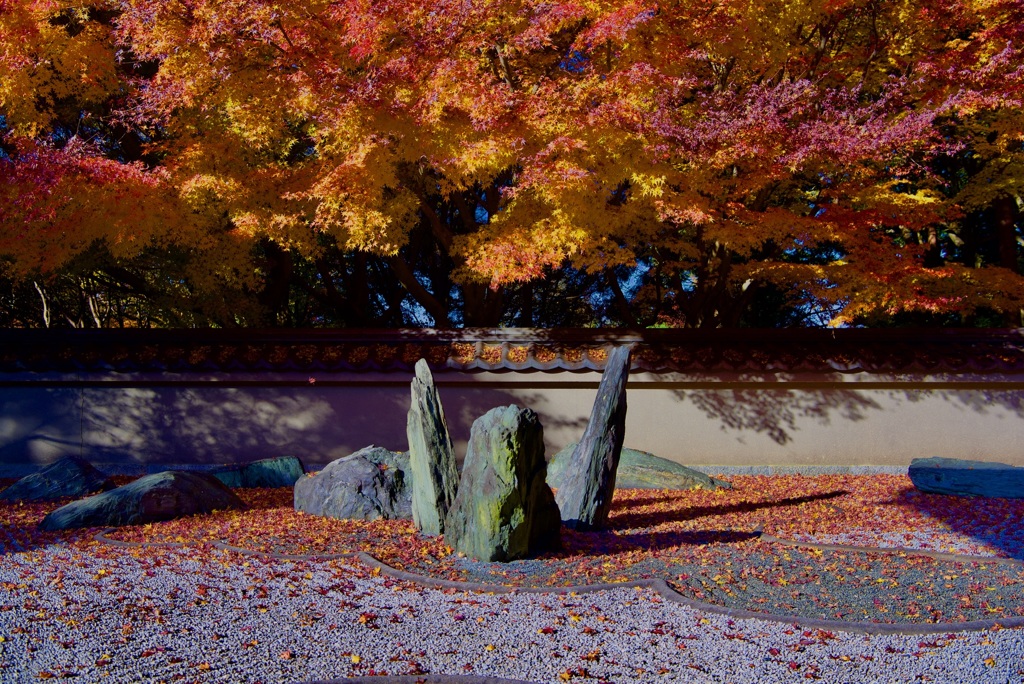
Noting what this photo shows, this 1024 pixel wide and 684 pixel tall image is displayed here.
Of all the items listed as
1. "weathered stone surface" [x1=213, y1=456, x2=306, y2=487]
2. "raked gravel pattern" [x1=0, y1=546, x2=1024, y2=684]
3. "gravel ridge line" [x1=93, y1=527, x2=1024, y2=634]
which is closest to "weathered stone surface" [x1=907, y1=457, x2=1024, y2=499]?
"gravel ridge line" [x1=93, y1=527, x2=1024, y2=634]

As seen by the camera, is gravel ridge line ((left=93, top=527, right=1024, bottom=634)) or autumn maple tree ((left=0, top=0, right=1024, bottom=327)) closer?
gravel ridge line ((left=93, top=527, right=1024, bottom=634))

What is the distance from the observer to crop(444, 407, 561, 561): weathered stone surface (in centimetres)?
551

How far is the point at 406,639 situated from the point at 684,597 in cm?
162

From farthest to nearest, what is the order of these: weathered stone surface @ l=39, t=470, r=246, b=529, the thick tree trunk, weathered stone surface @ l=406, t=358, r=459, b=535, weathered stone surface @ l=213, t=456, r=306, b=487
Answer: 1. the thick tree trunk
2. weathered stone surface @ l=213, t=456, r=306, b=487
3. weathered stone surface @ l=39, t=470, r=246, b=529
4. weathered stone surface @ l=406, t=358, r=459, b=535

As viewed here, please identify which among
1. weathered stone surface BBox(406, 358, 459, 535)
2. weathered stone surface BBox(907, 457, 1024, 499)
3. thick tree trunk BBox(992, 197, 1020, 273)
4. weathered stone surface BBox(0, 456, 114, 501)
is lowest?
weathered stone surface BBox(0, 456, 114, 501)

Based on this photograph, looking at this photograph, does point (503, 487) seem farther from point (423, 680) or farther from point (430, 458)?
point (423, 680)

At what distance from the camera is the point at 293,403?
420 inches

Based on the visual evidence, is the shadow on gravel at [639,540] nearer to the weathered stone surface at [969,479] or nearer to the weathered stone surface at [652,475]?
the weathered stone surface at [652,475]

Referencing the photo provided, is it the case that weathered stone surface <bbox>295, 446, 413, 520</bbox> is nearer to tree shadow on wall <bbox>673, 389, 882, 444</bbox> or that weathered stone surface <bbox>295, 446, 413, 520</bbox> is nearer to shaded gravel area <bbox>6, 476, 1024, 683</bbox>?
shaded gravel area <bbox>6, 476, 1024, 683</bbox>

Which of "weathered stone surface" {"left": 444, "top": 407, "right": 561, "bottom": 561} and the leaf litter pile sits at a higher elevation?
"weathered stone surface" {"left": 444, "top": 407, "right": 561, "bottom": 561}

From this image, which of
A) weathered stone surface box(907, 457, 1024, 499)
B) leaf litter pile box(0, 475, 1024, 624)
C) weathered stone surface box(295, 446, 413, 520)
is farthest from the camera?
weathered stone surface box(907, 457, 1024, 499)

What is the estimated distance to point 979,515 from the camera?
24.5ft

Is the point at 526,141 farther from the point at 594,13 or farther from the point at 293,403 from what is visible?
the point at 293,403

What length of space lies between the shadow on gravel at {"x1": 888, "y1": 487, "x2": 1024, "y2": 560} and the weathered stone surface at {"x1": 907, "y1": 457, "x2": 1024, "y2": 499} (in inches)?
4.0
